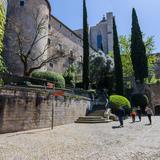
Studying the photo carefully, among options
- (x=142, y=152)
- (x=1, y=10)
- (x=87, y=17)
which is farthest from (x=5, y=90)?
(x=87, y=17)

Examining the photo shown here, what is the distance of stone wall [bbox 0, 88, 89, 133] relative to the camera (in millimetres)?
12523

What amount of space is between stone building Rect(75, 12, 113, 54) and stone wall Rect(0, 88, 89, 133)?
1499 inches

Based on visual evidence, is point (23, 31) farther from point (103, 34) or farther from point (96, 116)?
point (103, 34)

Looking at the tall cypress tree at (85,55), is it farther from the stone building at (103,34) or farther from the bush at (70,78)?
the stone building at (103,34)

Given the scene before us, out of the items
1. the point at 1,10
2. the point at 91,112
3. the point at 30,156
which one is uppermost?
the point at 1,10

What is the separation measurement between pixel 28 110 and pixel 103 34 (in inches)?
1750

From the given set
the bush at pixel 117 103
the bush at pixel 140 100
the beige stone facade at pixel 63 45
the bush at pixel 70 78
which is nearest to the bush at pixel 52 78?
the bush at pixel 117 103

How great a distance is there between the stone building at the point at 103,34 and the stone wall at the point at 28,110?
38.1 meters

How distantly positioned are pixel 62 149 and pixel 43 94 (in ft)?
23.7

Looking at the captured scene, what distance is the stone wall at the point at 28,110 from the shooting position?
41.1 ft

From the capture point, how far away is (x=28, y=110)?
45.7 ft

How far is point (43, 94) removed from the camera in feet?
50.2

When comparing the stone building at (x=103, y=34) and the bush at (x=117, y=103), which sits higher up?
the stone building at (x=103, y=34)

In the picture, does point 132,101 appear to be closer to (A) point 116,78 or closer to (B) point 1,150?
(A) point 116,78
